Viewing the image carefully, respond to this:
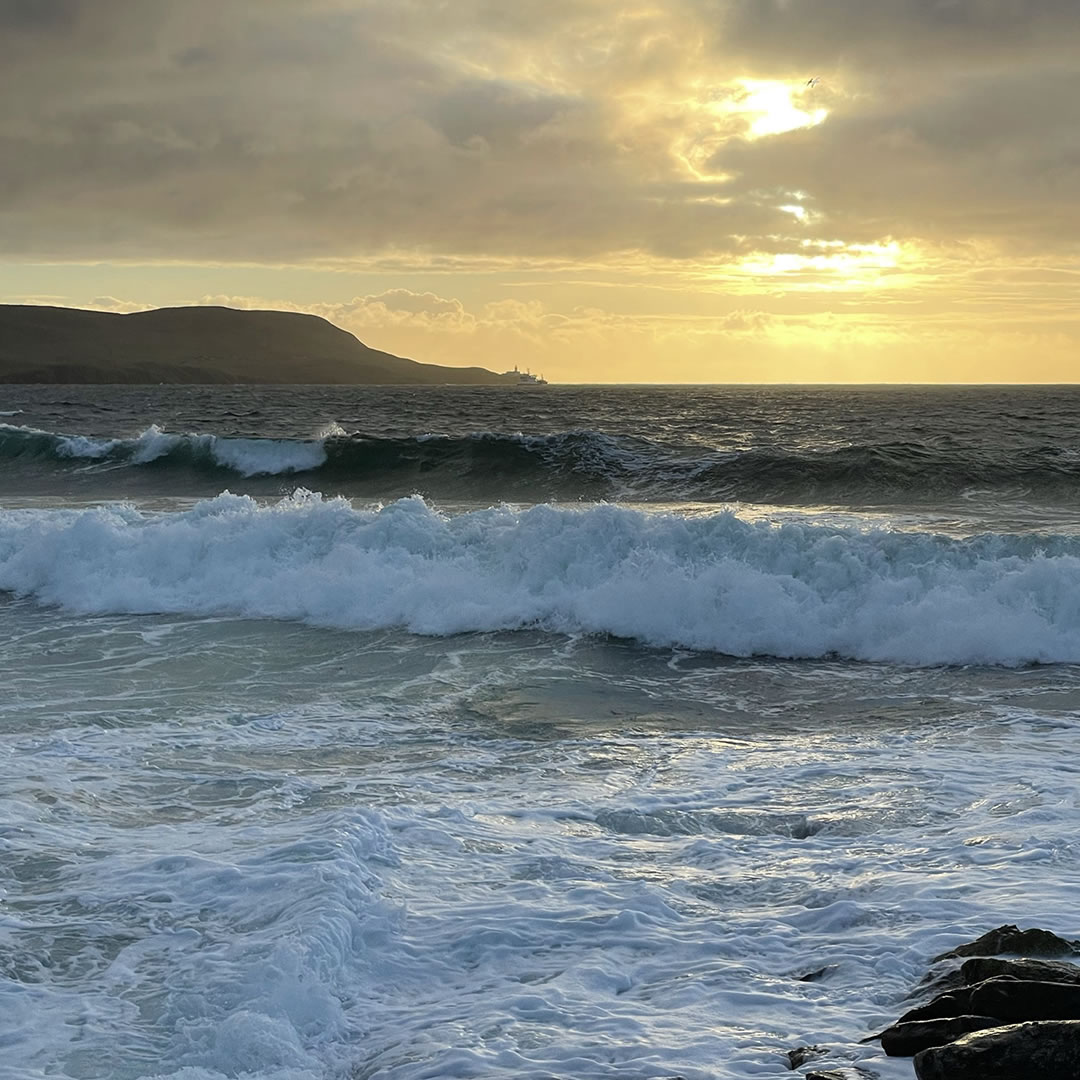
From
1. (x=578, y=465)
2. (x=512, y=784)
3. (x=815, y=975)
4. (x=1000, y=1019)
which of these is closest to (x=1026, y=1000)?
(x=1000, y=1019)

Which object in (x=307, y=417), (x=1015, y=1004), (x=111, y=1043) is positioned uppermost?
(x=307, y=417)

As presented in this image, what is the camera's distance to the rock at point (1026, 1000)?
12.8ft

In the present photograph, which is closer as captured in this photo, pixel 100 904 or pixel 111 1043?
pixel 111 1043

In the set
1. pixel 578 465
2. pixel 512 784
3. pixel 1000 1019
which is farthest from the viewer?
pixel 578 465

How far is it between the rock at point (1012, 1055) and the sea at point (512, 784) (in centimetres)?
24

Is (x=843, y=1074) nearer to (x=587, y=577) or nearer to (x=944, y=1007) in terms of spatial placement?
(x=944, y=1007)

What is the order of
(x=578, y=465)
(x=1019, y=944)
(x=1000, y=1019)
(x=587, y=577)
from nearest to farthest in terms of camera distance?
(x=1000, y=1019), (x=1019, y=944), (x=587, y=577), (x=578, y=465)

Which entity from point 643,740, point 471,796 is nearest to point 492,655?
point 643,740

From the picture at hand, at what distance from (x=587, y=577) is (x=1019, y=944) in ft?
35.0

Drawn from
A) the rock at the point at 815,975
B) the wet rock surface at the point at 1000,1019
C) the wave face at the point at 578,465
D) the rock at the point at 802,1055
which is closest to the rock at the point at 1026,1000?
the wet rock surface at the point at 1000,1019

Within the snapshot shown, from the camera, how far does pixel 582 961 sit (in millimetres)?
5027

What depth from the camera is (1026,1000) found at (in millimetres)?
3955

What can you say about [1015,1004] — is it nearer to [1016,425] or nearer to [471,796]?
[471,796]

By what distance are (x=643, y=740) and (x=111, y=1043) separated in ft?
17.1
